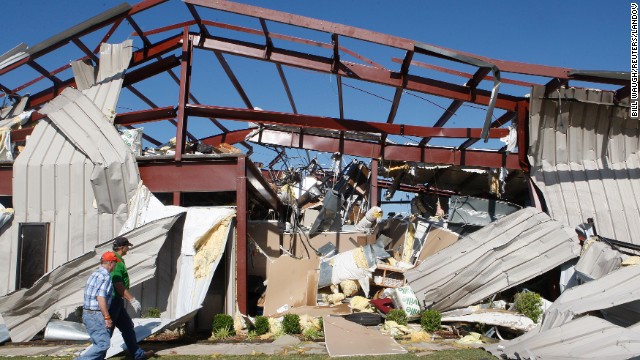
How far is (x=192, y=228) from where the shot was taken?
9.95 metres

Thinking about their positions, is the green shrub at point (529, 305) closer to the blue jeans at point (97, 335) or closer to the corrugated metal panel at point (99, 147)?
the blue jeans at point (97, 335)

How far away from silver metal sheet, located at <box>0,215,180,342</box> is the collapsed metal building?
38.0 inches

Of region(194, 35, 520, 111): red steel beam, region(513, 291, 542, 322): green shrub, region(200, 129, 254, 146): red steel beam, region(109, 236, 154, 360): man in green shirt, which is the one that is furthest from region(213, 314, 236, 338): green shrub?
region(200, 129, 254, 146): red steel beam

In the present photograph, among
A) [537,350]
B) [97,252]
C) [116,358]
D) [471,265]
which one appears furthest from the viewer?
[471,265]

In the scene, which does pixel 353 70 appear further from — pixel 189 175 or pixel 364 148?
pixel 189 175

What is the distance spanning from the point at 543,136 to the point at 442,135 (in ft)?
7.69

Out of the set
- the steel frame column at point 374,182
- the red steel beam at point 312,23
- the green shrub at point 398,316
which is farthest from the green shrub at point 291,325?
the red steel beam at point 312,23

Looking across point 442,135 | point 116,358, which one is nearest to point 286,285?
point 116,358

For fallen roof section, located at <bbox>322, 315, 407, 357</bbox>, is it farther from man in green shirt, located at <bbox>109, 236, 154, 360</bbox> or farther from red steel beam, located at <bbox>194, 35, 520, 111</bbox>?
red steel beam, located at <bbox>194, 35, 520, 111</bbox>

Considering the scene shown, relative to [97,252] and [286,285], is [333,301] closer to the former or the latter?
[286,285]

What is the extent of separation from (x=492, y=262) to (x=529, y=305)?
4.45ft

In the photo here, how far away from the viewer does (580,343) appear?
20.6 ft

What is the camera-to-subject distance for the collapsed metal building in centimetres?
1041

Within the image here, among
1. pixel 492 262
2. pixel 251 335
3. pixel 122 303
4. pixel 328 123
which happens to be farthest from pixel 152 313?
pixel 492 262
